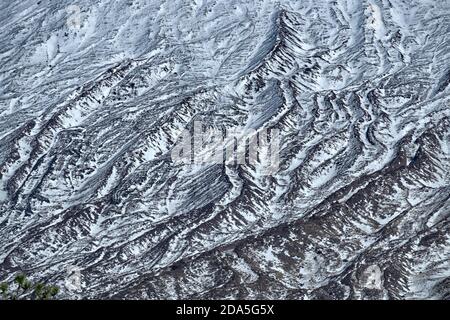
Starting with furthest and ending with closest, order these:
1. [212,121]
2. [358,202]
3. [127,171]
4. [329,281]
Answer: [212,121] → [127,171] → [358,202] → [329,281]

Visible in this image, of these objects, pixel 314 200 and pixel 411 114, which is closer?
pixel 314 200

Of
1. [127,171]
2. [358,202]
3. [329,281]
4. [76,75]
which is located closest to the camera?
[329,281]

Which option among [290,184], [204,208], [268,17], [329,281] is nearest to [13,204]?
[204,208]

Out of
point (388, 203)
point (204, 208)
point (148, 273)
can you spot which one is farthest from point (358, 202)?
point (148, 273)

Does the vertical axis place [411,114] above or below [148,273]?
below

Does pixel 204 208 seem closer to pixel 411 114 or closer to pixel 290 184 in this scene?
pixel 290 184

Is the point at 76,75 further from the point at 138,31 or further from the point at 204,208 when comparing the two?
the point at 204,208

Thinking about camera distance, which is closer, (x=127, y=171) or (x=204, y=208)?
(x=204, y=208)

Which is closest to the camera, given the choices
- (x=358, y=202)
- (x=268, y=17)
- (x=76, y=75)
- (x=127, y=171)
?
(x=358, y=202)
